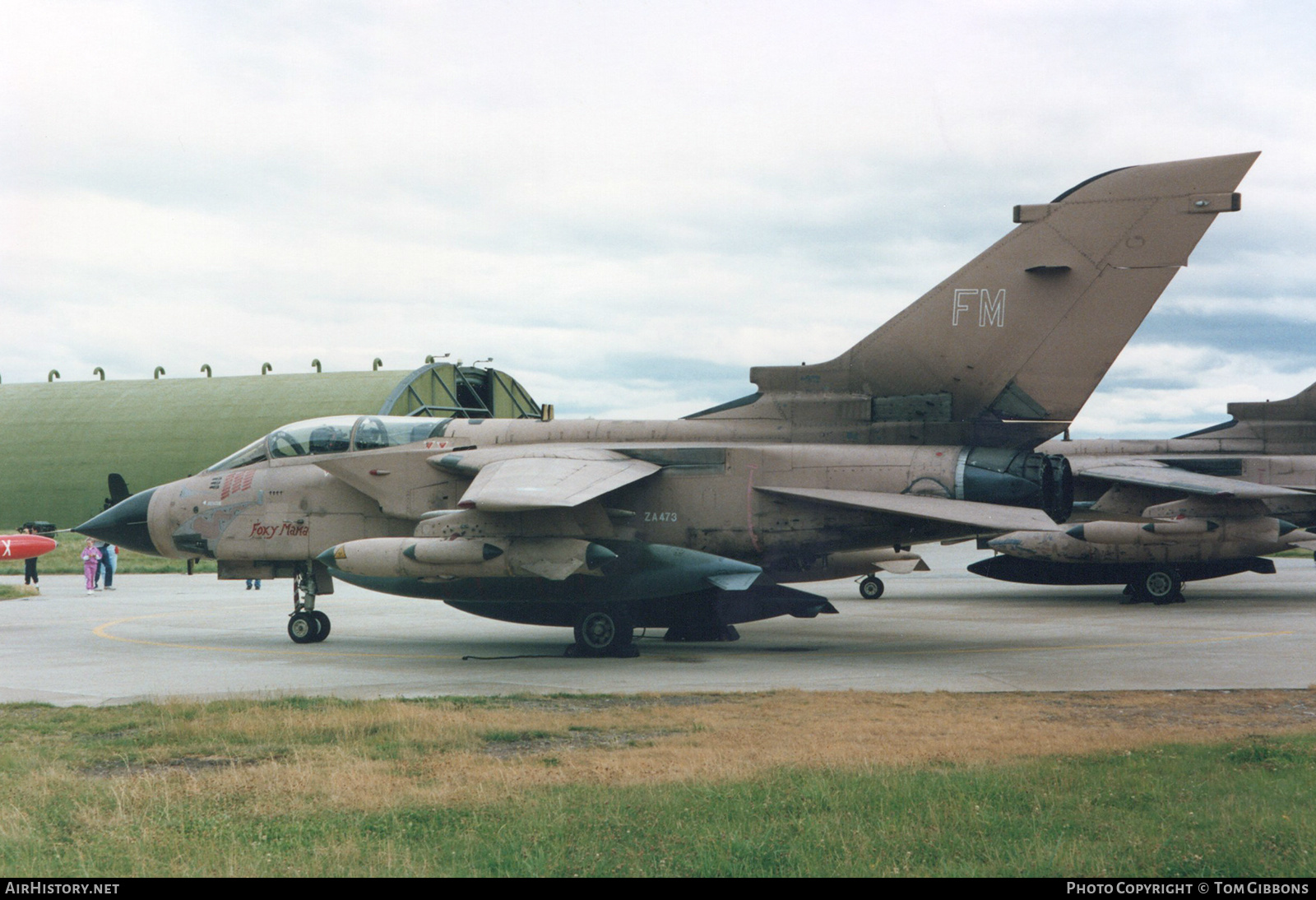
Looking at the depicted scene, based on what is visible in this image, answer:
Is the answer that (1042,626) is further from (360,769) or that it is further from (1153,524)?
(360,769)

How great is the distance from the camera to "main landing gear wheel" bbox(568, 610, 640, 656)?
49.9 feet

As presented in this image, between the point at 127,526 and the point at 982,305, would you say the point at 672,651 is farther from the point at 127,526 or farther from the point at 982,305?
the point at 127,526

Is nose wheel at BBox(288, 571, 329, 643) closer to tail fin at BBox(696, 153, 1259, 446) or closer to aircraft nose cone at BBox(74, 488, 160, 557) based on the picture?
aircraft nose cone at BBox(74, 488, 160, 557)

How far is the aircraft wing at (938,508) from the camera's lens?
42.8 feet

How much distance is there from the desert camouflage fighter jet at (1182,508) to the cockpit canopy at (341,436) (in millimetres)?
12352

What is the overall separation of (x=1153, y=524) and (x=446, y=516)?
14.7 metres

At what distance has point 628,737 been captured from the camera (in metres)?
9.22

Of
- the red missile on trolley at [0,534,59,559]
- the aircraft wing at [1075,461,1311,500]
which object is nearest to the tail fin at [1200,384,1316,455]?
the aircraft wing at [1075,461,1311,500]

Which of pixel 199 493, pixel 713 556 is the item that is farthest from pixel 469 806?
pixel 199 493

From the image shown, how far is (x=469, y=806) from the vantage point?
6.68m

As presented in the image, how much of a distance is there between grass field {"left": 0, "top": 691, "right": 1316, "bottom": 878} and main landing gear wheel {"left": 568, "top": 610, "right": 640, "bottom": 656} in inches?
174

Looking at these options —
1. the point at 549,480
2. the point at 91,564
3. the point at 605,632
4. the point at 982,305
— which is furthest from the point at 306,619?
the point at 91,564

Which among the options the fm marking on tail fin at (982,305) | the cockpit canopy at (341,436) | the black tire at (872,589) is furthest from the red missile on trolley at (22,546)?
the fm marking on tail fin at (982,305)

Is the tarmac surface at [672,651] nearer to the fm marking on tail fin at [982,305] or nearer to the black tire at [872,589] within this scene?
the black tire at [872,589]
